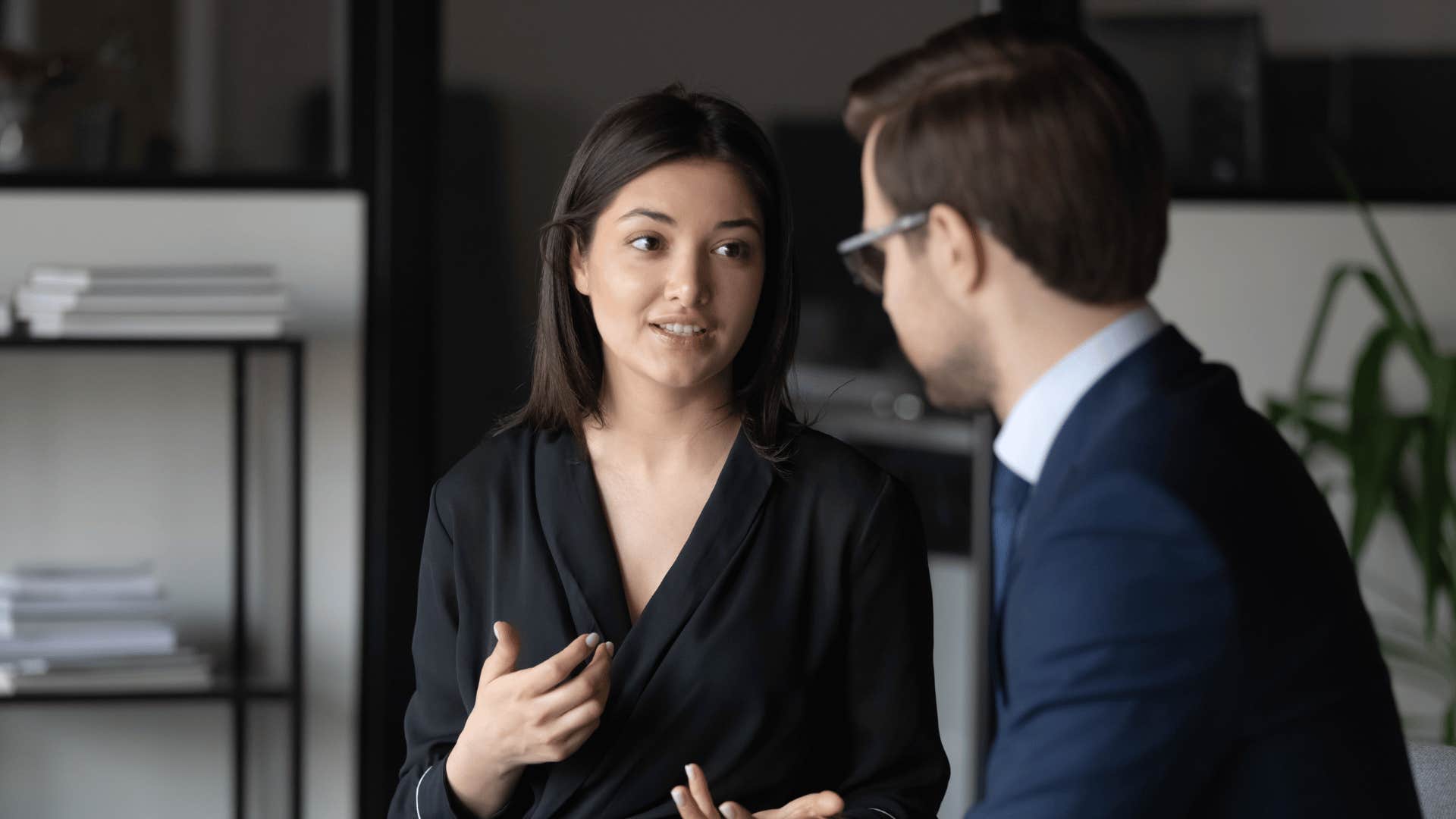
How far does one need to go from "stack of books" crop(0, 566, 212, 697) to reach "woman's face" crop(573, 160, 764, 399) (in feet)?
4.71

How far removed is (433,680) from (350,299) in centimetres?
145

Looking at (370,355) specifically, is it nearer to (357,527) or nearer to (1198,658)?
(357,527)

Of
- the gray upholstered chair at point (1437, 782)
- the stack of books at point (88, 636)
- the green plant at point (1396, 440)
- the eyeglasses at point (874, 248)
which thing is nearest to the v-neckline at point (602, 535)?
the eyeglasses at point (874, 248)

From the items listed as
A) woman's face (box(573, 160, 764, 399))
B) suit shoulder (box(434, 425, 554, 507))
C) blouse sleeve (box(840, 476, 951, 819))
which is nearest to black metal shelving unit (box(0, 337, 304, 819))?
suit shoulder (box(434, 425, 554, 507))

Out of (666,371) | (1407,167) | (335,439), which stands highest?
(1407,167)

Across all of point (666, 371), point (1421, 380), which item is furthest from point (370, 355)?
point (1421, 380)

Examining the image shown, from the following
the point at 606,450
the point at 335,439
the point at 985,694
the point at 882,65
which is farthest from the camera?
the point at 985,694

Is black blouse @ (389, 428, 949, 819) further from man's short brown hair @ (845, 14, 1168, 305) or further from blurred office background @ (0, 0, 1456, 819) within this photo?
blurred office background @ (0, 0, 1456, 819)

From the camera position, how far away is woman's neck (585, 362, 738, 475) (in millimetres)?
1518

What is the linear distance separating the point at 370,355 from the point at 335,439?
169 mm

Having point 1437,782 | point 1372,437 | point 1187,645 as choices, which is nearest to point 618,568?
point 1187,645

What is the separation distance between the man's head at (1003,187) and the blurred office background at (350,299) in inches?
61.4

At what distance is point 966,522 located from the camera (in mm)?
3084

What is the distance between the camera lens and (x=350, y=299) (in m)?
2.78
